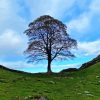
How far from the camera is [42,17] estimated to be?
103062 mm

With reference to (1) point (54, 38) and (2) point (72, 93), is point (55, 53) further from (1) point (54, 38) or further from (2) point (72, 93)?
(2) point (72, 93)

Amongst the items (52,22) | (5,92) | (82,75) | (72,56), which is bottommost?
(5,92)

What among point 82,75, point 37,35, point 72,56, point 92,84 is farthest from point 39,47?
point 92,84

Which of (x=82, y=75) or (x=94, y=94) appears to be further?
(x=82, y=75)

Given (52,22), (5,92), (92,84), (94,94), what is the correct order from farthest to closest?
(52,22) < (92,84) < (94,94) < (5,92)

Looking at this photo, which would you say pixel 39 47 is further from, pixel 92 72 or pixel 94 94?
pixel 94 94

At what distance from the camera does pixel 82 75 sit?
8206 cm

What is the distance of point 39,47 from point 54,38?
16.1ft

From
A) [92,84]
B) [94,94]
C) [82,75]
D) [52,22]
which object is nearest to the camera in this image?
[94,94]

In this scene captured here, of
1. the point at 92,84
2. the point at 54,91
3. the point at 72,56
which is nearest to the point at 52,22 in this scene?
the point at 72,56

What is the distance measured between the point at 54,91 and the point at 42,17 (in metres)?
52.0

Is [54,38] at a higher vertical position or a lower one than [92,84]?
higher

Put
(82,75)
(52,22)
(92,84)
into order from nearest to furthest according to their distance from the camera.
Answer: (92,84) → (82,75) → (52,22)

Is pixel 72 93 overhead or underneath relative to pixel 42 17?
underneath
